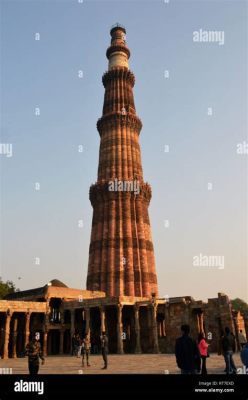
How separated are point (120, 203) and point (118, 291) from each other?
43.3ft

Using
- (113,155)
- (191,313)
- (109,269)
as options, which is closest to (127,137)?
(113,155)

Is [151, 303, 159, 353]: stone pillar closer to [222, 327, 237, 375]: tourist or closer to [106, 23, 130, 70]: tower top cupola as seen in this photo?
[222, 327, 237, 375]: tourist

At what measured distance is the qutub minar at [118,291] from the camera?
36875mm

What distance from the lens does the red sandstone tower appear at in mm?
52062

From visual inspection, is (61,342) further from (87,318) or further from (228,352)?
(228,352)
